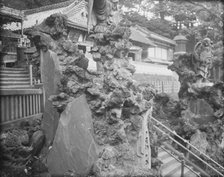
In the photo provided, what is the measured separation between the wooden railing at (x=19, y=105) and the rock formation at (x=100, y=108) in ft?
2.71

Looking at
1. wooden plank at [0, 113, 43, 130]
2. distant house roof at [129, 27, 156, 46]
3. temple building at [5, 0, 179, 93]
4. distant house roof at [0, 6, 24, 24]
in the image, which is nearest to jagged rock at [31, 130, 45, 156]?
wooden plank at [0, 113, 43, 130]

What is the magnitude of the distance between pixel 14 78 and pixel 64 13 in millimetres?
4367

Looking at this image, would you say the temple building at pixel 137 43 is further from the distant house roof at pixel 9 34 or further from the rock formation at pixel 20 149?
the rock formation at pixel 20 149

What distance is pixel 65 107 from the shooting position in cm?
415

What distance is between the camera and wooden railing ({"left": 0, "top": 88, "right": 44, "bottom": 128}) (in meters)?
4.28

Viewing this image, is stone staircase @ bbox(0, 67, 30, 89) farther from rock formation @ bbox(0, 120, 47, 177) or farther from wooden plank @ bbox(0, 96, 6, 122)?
rock formation @ bbox(0, 120, 47, 177)

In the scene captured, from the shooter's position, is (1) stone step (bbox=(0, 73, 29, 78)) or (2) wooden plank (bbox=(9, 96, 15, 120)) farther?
(1) stone step (bbox=(0, 73, 29, 78))

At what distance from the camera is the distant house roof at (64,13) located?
Result: 8961mm

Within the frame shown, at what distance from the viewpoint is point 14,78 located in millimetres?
5375

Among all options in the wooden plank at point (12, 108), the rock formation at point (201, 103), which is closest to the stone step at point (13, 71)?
the wooden plank at point (12, 108)

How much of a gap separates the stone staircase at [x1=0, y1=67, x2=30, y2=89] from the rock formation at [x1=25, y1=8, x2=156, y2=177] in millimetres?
1079

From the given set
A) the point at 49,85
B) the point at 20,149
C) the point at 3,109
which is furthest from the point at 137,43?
the point at 20,149

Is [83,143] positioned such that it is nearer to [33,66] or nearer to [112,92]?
[112,92]

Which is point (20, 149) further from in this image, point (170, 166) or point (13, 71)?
point (170, 166)
